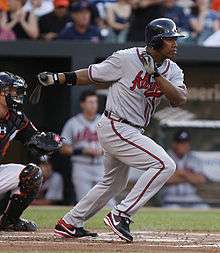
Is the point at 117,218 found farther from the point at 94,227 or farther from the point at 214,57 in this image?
the point at 214,57

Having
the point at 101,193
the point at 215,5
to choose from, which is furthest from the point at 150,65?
the point at 215,5

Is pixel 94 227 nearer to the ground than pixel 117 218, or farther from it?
nearer to the ground

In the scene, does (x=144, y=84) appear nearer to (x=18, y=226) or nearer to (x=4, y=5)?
(x=18, y=226)

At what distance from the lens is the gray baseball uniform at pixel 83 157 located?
11828mm

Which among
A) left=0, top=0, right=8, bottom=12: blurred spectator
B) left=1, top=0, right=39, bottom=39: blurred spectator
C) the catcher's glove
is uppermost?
the catcher's glove

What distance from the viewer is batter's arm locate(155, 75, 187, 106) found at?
6000mm

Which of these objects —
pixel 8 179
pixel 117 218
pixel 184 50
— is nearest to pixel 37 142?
pixel 8 179

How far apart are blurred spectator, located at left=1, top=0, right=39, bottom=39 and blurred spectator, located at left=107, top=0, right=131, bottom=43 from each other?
1.09 metres

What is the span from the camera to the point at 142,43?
39.4ft

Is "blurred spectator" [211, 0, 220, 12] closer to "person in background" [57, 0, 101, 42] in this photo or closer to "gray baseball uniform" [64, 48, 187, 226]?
"person in background" [57, 0, 101, 42]

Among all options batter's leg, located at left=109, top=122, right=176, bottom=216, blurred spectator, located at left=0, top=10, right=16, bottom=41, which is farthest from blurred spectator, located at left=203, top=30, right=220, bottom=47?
batter's leg, located at left=109, top=122, right=176, bottom=216

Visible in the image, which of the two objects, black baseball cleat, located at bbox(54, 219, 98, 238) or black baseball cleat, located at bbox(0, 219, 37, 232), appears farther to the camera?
black baseball cleat, located at bbox(0, 219, 37, 232)

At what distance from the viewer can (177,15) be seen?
12.4 meters

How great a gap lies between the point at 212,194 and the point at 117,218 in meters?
6.44
